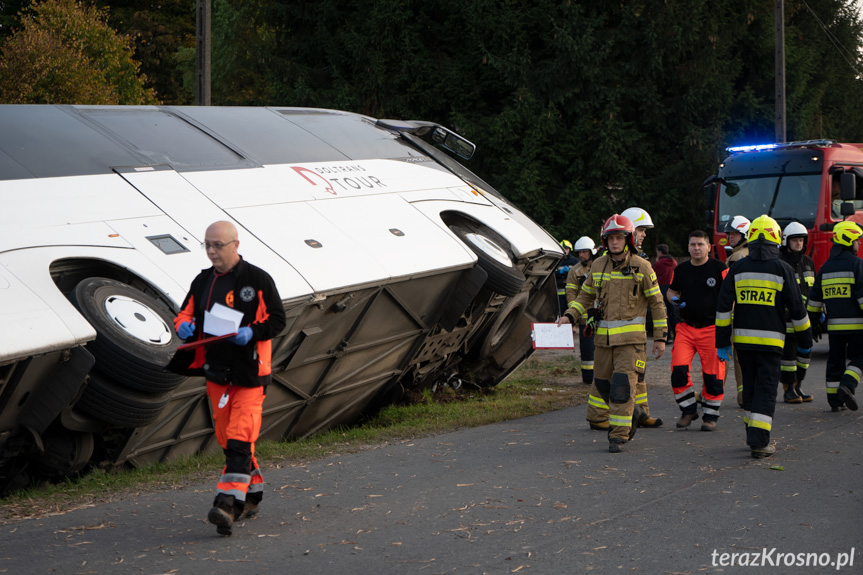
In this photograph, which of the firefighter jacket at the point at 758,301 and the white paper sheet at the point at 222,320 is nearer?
the white paper sheet at the point at 222,320

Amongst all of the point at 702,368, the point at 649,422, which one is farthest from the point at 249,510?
the point at 702,368

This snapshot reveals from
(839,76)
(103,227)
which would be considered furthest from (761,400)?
(839,76)

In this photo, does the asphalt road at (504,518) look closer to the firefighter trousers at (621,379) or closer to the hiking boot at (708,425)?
the firefighter trousers at (621,379)

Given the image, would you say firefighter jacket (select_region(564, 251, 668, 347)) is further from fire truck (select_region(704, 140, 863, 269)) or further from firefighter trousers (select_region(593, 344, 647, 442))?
fire truck (select_region(704, 140, 863, 269))

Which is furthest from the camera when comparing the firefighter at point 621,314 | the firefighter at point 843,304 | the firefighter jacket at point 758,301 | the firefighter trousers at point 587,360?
the firefighter trousers at point 587,360

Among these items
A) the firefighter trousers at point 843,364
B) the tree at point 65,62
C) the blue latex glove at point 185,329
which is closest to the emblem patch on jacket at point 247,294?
the blue latex glove at point 185,329

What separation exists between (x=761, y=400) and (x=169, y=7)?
37550 millimetres

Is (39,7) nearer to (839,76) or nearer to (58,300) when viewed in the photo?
(58,300)

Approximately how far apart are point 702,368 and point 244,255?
409 cm

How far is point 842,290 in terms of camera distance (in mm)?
9617

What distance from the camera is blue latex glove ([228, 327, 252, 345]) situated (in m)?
5.21

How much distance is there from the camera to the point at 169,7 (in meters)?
40.4

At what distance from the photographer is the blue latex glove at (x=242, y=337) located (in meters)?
5.21

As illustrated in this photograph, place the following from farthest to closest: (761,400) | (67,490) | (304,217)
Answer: (304,217) < (761,400) < (67,490)
